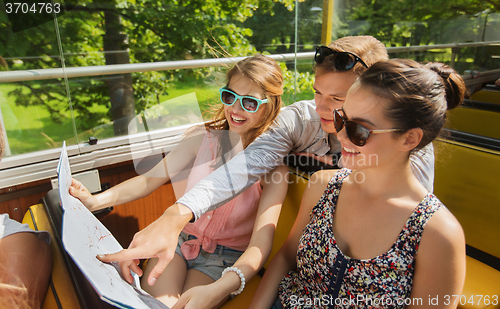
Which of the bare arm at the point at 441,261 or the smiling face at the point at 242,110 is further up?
the smiling face at the point at 242,110

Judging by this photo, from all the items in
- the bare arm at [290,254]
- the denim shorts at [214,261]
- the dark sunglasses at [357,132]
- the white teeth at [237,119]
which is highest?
the dark sunglasses at [357,132]

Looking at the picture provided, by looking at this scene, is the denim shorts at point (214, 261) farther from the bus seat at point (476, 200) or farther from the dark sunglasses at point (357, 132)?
the bus seat at point (476, 200)

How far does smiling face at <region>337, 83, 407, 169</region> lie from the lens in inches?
43.3

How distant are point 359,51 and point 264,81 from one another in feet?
1.47

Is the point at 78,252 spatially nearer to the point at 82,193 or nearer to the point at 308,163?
the point at 82,193

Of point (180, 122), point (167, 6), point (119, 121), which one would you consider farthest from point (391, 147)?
point (167, 6)

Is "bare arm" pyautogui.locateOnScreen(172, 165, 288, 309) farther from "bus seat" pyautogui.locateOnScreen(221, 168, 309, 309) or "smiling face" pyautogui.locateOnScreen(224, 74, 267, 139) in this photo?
"smiling face" pyautogui.locateOnScreen(224, 74, 267, 139)

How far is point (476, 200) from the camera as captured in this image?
1825 millimetres

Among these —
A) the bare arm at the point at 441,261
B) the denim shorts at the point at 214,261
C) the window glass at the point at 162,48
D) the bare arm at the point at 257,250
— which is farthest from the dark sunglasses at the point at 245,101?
the bare arm at the point at 441,261

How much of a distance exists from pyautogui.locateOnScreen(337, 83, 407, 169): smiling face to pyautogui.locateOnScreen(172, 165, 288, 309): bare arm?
40 centimetres

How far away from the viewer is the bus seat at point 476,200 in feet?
5.64

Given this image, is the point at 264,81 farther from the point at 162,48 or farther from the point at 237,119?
the point at 162,48

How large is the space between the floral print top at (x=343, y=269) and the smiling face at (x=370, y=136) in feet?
0.62

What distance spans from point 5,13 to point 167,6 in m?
1.79
